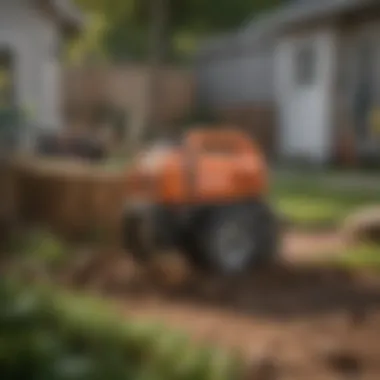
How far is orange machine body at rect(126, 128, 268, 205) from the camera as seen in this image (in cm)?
191

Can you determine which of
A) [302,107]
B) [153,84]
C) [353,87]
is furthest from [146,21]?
[353,87]

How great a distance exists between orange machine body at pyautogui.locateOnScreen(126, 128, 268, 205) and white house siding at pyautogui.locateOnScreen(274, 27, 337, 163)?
83 mm

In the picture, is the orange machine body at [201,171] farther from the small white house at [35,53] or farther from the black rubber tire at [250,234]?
the small white house at [35,53]

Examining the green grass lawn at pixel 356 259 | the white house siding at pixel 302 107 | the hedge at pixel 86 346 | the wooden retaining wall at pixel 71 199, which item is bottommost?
the hedge at pixel 86 346

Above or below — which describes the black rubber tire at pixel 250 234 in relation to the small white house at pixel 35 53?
below

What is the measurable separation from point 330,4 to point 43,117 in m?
0.44

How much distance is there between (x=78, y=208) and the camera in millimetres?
1957

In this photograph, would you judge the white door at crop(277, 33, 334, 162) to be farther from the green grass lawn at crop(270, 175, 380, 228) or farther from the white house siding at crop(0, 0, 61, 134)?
the white house siding at crop(0, 0, 61, 134)

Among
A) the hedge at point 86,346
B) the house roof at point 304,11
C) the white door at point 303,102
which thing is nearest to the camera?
the hedge at point 86,346

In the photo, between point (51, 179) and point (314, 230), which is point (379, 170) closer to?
point (314, 230)

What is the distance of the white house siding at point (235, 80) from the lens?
197 cm

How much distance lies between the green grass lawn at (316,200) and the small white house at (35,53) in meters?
0.31

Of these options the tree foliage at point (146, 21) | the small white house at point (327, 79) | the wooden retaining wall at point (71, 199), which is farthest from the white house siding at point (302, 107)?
the wooden retaining wall at point (71, 199)

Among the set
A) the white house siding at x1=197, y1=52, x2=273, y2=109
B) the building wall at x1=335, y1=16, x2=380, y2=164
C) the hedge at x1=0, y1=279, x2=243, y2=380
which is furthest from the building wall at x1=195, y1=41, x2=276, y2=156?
the hedge at x1=0, y1=279, x2=243, y2=380
